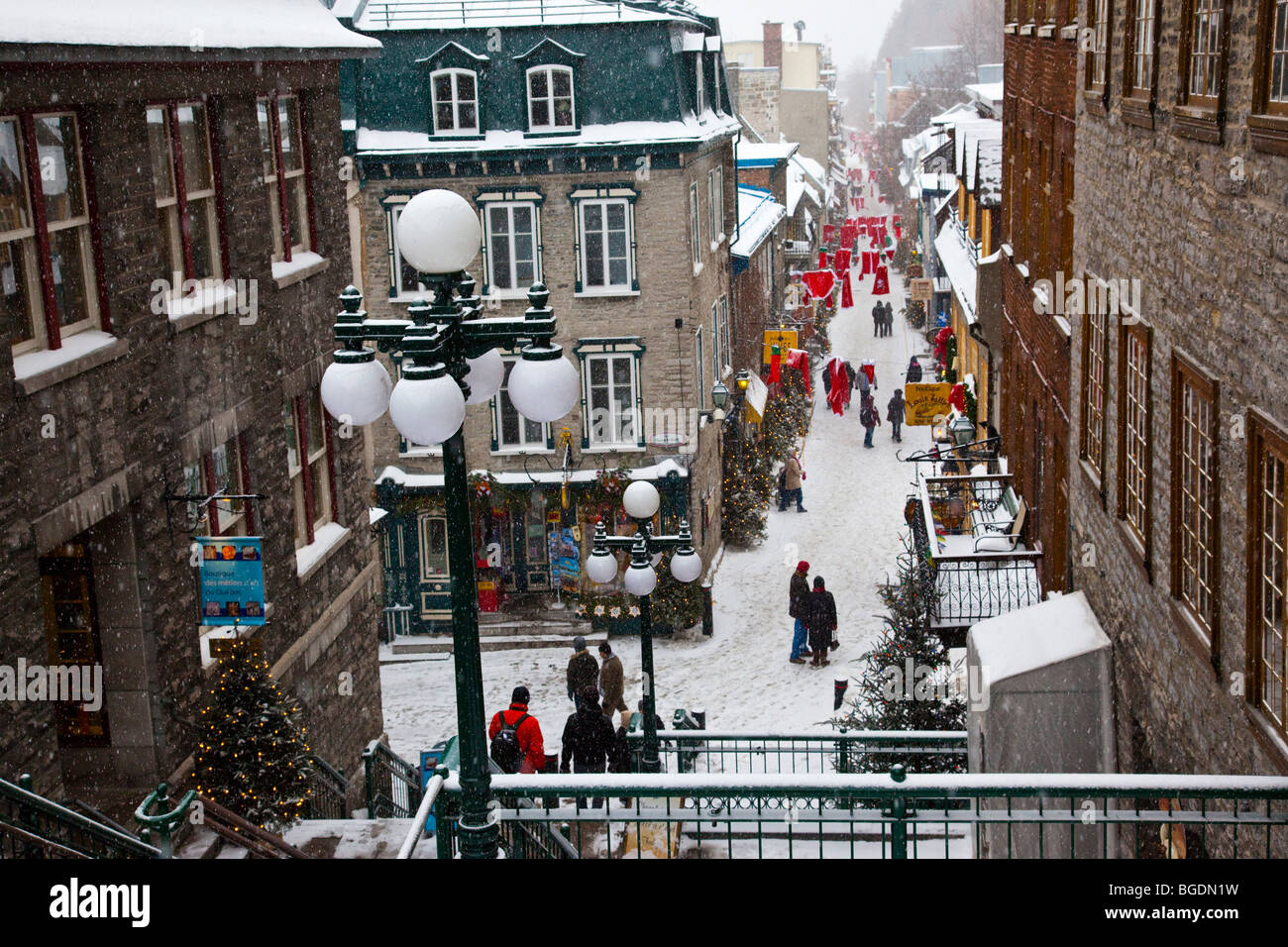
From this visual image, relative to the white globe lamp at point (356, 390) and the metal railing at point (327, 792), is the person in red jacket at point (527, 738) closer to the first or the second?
the metal railing at point (327, 792)

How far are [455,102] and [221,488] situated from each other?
13.3 meters

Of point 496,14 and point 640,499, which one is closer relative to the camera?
point 640,499

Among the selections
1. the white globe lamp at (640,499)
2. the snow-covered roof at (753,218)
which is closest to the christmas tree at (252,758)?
the white globe lamp at (640,499)

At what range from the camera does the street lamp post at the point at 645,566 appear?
13.8m

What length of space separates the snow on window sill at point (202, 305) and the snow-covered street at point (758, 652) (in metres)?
8.10

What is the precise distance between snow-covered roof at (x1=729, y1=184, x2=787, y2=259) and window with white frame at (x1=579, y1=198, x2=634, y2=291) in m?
7.78

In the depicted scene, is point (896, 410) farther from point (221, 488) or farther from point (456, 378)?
point (456, 378)

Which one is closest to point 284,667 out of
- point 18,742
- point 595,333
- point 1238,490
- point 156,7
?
point 18,742

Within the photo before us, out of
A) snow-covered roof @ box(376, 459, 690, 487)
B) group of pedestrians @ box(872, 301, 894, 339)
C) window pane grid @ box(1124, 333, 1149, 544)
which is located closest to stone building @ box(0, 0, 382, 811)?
window pane grid @ box(1124, 333, 1149, 544)

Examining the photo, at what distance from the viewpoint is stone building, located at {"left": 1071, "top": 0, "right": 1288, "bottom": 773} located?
279 inches

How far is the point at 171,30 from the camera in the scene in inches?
423

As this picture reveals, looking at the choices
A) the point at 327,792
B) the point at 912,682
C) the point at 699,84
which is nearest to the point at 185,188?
the point at 327,792

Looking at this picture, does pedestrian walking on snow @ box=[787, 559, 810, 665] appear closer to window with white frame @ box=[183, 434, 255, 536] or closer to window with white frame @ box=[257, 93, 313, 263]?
window with white frame @ box=[257, 93, 313, 263]

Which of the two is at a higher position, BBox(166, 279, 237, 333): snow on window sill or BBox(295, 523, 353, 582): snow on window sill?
BBox(166, 279, 237, 333): snow on window sill
